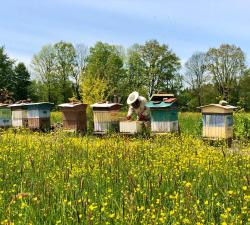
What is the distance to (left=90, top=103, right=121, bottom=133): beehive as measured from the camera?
17250 millimetres

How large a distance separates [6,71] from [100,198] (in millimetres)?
50482

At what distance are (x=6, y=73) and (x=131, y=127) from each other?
40559mm

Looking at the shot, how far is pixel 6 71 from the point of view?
175 ft

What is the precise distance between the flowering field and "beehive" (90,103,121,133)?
7.72 meters

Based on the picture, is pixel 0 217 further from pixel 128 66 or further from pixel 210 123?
pixel 128 66

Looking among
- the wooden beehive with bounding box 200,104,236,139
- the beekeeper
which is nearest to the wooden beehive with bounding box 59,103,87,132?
the beekeeper

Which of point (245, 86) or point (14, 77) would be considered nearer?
point (14, 77)

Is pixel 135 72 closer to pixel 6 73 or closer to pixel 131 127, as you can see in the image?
pixel 6 73

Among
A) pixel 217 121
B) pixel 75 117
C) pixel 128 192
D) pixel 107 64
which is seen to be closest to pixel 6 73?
pixel 107 64

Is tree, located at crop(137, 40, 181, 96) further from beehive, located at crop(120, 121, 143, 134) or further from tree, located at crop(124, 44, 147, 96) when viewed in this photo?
beehive, located at crop(120, 121, 143, 134)

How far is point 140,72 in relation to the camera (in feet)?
217

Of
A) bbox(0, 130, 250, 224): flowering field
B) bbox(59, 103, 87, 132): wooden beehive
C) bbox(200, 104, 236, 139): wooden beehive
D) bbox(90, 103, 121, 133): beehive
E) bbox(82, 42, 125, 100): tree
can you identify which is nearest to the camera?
bbox(0, 130, 250, 224): flowering field

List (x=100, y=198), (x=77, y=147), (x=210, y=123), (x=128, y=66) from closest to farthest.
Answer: (x=100, y=198) < (x=77, y=147) < (x=210, y=123) < (x=128, y=66)

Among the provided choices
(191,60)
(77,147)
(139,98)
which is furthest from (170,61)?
(77,147)
